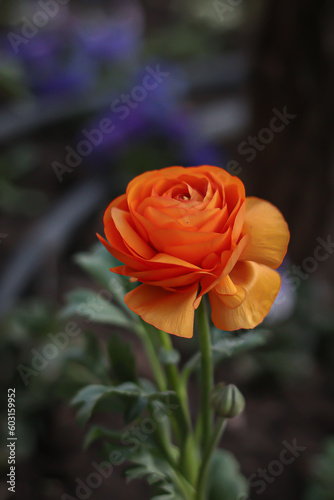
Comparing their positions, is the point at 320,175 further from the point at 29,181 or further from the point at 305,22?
the point at 29,181

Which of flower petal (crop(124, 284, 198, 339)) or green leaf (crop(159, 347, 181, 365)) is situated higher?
flower petal (crop(124, 284, 198, 339))

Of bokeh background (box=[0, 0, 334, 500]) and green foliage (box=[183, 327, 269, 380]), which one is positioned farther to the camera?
bokeh background (box=[0, 0, 334, 500])

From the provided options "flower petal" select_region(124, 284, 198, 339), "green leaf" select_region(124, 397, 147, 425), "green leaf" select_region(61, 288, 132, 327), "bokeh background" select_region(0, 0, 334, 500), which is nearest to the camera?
"flower petal" select_region(124, 284, 198, 339)

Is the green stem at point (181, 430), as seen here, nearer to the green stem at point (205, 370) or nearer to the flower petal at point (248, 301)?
the green stem at point (205, 370)

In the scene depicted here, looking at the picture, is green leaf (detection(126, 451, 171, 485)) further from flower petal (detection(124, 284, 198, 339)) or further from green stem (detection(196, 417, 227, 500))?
flower petal (detection(124, 284, 198, 339))

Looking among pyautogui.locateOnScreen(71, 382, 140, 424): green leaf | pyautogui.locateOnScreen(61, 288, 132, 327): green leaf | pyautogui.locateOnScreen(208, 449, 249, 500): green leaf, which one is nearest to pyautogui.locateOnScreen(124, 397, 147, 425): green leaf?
pyautogui.locateOnScreen(71, 382, 140, 424): green leaf
